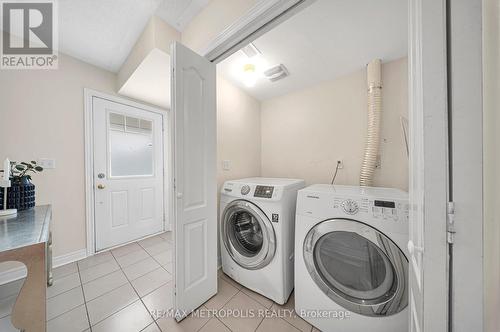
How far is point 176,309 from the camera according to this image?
3.68 feet

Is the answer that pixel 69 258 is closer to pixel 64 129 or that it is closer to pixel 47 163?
pixel 47 163

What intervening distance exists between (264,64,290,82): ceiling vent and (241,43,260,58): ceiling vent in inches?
9.8

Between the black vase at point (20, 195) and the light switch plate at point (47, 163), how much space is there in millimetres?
651

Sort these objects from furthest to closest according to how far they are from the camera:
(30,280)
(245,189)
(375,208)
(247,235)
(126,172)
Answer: (126,172), (247,235), (245,189), (375,208), (30,280)

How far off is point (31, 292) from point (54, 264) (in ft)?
5.52

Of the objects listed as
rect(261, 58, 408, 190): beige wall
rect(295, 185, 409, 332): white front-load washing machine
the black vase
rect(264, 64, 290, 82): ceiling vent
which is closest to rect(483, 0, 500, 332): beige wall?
rect(295, 185, 409, 332): white front-load washing machine

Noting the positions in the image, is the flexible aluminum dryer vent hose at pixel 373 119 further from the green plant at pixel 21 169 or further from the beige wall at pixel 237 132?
the green plant at pixel 21 169

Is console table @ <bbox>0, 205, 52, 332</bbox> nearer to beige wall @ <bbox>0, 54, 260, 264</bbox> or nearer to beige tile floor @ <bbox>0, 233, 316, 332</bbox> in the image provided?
beige tile floor @ <bbox>0, 233, 316, 332</bbox>

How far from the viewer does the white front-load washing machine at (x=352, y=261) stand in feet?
2.88

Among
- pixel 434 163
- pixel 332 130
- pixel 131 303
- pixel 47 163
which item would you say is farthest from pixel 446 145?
pixel 47 163

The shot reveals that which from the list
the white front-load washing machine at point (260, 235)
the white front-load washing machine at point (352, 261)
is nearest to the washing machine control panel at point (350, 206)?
the white front-load washing machine at point (352, 261)

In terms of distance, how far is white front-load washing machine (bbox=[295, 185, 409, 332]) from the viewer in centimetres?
88

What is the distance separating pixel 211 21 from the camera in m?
1.27

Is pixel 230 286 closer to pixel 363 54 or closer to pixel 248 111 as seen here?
pixel 248 111
